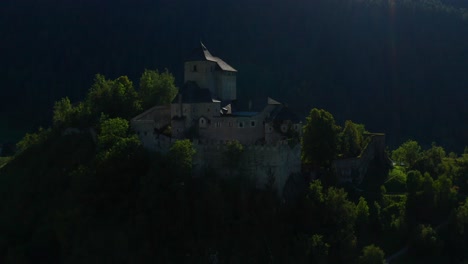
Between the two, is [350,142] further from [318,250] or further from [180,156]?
[180,156]

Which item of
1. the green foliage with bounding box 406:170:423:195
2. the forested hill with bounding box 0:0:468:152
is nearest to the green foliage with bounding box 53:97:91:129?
the green foliage with bounding box 406:170:423:195

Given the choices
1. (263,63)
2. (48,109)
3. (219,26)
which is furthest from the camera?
(219,26)

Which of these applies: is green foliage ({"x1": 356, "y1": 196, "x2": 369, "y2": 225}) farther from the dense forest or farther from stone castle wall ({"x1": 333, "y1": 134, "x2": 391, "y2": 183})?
stone castle wall ({"x1": 333, "y1": 134, "x2": 391, "y2": 183})

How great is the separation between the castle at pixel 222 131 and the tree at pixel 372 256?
9.55m

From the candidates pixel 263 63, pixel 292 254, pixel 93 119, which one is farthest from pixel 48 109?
pixel 292 254

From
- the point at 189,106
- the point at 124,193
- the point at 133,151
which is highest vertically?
the point at 189,106

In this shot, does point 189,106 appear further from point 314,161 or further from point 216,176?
point 314,161

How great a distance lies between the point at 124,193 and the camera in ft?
183

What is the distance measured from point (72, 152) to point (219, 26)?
14214 cm

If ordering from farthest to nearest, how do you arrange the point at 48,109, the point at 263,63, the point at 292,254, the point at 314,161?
the point at 263,63 < the point at 48,109 < the point at 314,161 < the point at 292,254

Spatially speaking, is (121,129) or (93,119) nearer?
(121,129)

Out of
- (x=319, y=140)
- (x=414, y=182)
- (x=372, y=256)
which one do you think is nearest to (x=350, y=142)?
(x=319, y=140)

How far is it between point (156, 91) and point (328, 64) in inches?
4773

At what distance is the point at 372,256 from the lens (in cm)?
5409
